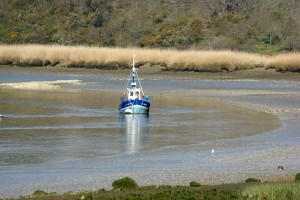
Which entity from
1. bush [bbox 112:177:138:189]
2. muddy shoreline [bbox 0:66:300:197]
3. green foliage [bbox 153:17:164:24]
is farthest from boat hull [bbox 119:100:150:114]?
green foliage [bbox 153:17:164:24]

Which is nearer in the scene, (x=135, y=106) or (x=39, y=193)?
(x=39, y=193)

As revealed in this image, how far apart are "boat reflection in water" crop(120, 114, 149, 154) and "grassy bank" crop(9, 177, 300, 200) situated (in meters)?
7.03

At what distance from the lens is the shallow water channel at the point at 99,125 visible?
2084cm

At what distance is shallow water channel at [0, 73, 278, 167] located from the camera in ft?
68.4

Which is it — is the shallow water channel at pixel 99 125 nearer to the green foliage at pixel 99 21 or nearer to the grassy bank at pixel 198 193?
the grassy bank at pixel 198 193

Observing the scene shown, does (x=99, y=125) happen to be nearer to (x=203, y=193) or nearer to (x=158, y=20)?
(x=203, y=193)

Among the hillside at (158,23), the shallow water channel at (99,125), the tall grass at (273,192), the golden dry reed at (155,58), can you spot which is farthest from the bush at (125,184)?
the hillside at (158,23)

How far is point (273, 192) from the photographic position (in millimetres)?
12078

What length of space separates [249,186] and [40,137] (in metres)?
11.5

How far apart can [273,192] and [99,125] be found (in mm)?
15282

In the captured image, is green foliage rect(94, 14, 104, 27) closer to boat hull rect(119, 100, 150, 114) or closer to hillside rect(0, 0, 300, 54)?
hillside rect(0, 0, 300, 54)

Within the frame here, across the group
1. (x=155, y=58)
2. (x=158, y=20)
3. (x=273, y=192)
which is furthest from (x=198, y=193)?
(x=158, y=20)

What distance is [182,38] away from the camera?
74.8 meters

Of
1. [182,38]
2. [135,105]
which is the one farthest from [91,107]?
[182,38]
